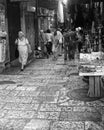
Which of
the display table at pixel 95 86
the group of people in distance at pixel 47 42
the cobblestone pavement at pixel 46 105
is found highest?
the group of people in distance at pixel 47 42

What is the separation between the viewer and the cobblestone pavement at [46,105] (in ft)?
19.9

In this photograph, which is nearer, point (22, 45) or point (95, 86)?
point (95, 86)

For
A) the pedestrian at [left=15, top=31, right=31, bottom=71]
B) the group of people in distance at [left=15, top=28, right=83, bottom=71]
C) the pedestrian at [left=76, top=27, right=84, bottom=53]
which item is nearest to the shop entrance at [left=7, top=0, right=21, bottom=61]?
the pedestrian at [left=15, top=31, right=31, bottom=71]

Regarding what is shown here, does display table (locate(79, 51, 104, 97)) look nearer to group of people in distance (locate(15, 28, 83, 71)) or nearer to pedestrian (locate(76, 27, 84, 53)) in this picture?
group of people in distance (locate(15, 28, 83, 71))

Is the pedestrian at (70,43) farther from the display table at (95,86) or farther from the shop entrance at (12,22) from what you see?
the display table at (95,86)

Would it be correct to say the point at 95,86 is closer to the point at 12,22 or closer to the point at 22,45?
the point at 22,45

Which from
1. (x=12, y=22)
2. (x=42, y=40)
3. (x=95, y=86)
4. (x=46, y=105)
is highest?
(x=12, y=22)

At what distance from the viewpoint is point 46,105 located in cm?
739

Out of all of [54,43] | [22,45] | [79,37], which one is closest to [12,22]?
[22,45]

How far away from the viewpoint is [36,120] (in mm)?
6312

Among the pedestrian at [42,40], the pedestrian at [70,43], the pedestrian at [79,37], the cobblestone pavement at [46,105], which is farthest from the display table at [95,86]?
the pedestrian at [42,40]

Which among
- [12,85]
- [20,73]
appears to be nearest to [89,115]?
[12,85]

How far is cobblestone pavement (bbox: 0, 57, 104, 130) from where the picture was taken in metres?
6.05

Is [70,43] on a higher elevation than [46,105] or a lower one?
higher
